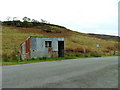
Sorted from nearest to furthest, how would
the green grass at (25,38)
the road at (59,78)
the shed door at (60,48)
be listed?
the road at (59,78)
the shed door at (60,48)
the green grass at (25,38)

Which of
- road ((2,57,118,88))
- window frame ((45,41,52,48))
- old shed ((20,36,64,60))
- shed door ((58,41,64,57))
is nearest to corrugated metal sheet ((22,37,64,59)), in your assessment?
old shed ((20,36,64,60))

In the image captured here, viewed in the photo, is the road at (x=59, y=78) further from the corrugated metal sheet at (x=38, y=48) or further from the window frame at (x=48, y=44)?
the window frame at (x=48, y=44)

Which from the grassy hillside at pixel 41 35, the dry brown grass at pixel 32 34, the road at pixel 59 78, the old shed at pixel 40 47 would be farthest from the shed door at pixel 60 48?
the road at pixel 59 78

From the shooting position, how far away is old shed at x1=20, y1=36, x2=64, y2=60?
22.8 m

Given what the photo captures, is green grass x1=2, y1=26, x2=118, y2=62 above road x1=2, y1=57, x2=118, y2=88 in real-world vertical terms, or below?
above

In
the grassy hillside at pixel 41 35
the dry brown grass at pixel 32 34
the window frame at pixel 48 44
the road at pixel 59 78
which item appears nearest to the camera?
the road at pixel 59 78

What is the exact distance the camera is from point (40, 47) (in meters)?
23.5

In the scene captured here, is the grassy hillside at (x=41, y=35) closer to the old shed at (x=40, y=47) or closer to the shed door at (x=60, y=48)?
the shed door at (x=60, y=48)

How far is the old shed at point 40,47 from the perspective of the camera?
2280cm

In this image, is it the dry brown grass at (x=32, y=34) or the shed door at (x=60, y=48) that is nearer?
the shed door at (x=60, y=48)

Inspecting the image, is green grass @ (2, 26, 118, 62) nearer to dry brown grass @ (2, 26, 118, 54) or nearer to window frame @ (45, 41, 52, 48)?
dry brown grass @ (2, 26, 118, 54)

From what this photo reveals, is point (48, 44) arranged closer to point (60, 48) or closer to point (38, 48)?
point (38, 48)

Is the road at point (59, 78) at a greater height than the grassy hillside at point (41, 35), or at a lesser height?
lesser

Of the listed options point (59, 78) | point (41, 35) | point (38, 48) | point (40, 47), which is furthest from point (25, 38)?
point (59, 78)
